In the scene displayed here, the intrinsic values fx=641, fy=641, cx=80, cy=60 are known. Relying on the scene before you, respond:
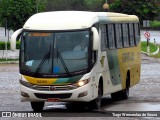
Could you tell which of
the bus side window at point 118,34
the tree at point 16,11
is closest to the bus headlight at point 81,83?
the bus side window at point 118,34

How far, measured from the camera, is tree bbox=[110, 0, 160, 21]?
69062 millimetres

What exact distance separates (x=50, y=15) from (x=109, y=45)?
282 cm

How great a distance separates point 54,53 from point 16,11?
44390mm

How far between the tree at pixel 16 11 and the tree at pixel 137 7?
11252mm

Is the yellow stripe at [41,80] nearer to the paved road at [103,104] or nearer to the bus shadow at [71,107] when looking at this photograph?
the paved road at [103,104]

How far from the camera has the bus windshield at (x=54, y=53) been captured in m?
16.8

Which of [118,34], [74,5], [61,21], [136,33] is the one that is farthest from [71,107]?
[74,5]

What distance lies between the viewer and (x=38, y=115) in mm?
16281

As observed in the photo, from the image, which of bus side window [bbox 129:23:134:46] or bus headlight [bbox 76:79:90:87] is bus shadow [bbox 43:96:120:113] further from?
bus side window [bbox 129:23:134:46]

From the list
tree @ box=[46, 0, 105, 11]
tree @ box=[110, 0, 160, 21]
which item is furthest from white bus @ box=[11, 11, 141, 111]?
tree @ box=[46, 0, 105, 11]

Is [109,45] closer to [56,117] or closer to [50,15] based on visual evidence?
[50,15]

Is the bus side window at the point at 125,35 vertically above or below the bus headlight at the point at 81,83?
below

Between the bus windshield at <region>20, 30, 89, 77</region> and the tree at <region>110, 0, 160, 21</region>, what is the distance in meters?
52.1

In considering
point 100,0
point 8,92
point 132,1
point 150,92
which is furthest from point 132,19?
point 100,0
